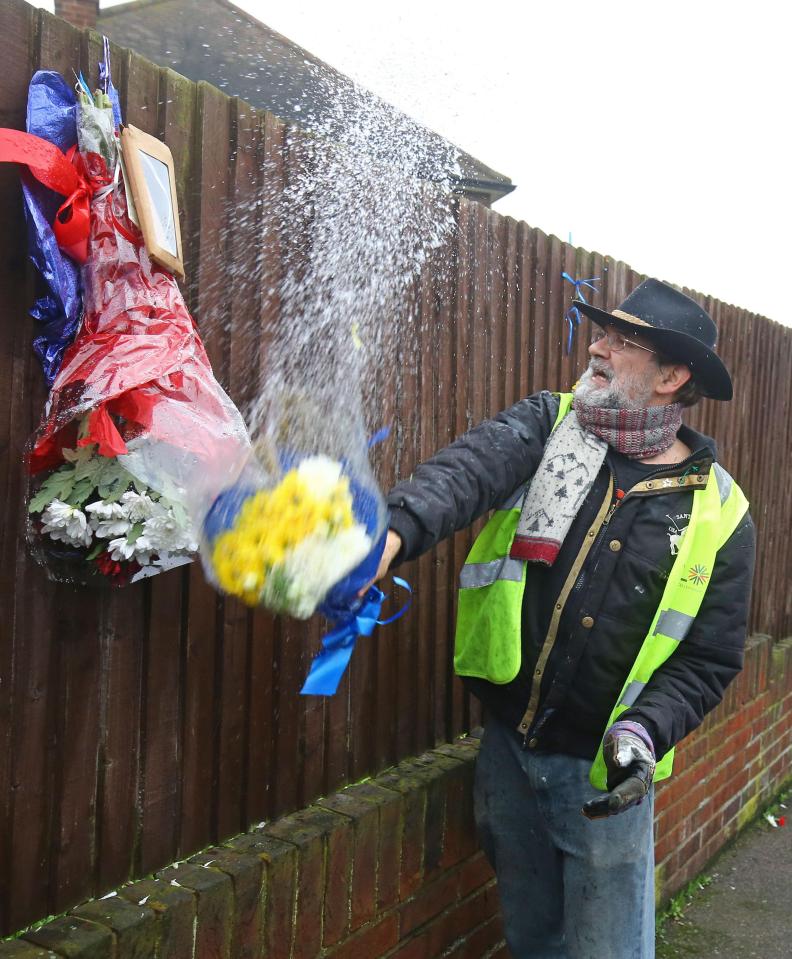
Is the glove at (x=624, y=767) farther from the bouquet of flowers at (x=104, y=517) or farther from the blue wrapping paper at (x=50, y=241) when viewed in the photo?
the blue wrapping paper at (x=50, y=241)

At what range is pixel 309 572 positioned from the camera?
66.7 inches

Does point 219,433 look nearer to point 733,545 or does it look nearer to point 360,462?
point 360,462

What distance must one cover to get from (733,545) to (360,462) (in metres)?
1.35

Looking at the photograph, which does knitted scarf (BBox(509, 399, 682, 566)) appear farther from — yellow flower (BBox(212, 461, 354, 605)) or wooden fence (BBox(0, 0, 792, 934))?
yellow flower (BBox(212, 461, 354, 605))

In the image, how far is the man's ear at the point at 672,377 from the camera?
2721 millimetres

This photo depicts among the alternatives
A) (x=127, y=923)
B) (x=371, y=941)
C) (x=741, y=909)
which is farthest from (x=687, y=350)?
(x=741, y=909)

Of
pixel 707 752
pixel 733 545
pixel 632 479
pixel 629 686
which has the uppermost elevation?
pixel 632 479

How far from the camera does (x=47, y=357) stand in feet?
6.07

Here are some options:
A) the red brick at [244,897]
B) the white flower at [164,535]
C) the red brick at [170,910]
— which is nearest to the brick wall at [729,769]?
the red brick at [244,897]

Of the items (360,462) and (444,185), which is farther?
(444,185)

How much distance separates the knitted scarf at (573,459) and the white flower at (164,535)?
1.15m

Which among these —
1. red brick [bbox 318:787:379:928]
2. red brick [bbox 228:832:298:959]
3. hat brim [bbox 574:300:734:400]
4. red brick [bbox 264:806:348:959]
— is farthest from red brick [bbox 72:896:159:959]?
hat brim [bbox 574:300:734:400]

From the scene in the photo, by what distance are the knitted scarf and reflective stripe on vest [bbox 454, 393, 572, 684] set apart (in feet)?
0.15

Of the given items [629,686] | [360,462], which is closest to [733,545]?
[629,686]
